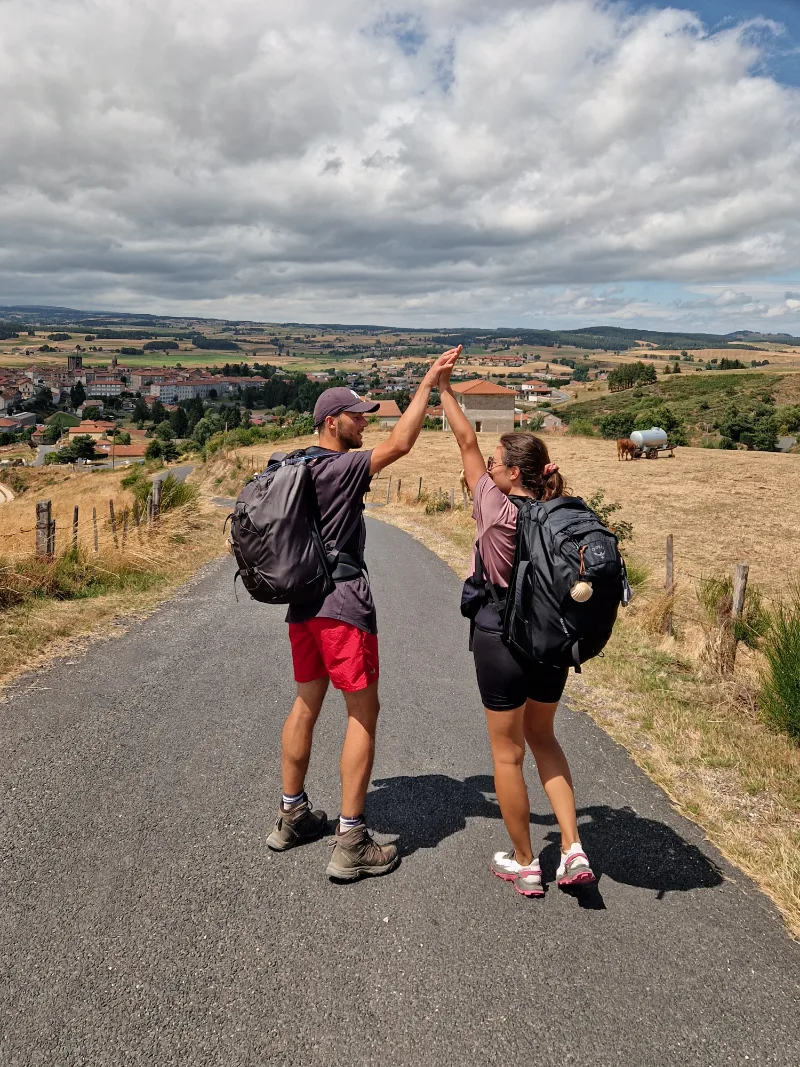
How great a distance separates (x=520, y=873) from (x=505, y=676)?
0.86 meters

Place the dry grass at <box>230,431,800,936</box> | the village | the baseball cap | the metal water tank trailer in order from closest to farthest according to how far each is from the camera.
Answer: the baseball cap
the dry grass at <box>230,431,800,936</box>
the metal water tank trailer
the village

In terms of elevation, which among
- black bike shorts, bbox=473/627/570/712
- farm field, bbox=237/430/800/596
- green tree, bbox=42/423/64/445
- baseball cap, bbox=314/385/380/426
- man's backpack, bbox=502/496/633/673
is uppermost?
baseball cap, bbox=314/385/380/426

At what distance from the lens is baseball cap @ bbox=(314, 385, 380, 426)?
287cm

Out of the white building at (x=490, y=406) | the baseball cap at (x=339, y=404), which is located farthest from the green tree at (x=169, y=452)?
the baseball cap at (x=339, y=404)

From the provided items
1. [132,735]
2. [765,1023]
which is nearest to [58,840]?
[132,735]

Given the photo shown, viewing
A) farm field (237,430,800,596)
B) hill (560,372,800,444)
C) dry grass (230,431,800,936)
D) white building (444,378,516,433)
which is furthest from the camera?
white building (444,378,516,433)

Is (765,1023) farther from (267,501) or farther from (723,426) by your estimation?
(723,426)

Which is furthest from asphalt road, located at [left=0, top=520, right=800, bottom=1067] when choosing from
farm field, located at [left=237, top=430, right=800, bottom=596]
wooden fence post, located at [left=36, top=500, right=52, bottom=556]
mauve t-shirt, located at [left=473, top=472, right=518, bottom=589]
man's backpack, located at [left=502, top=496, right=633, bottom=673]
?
farm field, located at [left=237, top=430, right=800, bottom=596]

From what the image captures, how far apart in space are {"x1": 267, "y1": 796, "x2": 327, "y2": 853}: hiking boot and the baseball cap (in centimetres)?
175

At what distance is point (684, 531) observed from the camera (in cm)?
2205

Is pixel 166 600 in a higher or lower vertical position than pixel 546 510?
lower

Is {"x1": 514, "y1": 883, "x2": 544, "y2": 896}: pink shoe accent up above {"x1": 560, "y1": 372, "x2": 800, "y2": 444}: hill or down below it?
below

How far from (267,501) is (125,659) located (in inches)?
137

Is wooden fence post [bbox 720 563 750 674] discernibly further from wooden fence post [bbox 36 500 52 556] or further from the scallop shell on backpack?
wooden fence post [bbox 36 500 52 556]
